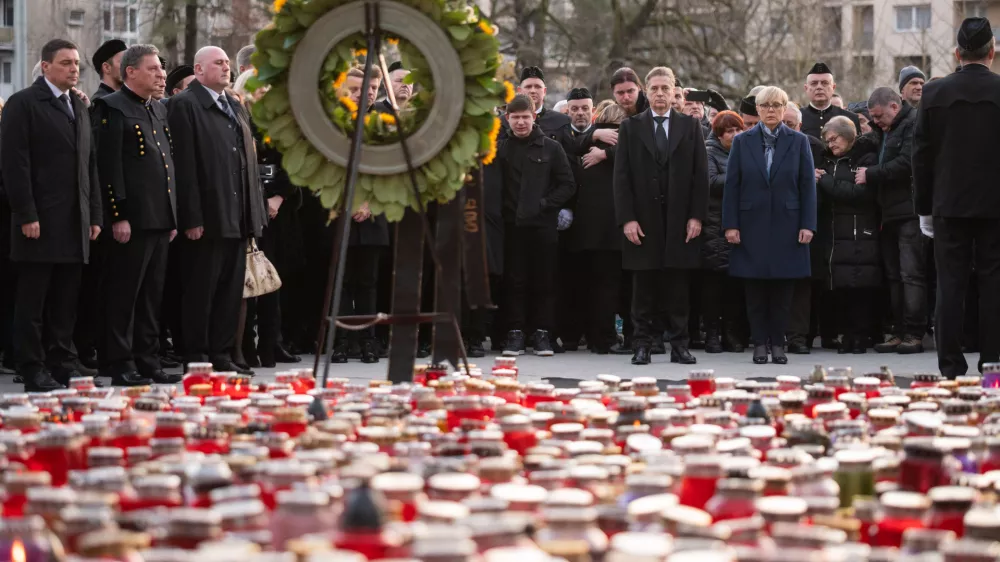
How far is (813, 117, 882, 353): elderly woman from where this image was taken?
1147 cm

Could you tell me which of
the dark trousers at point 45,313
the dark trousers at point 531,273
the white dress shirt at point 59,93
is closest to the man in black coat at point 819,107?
the dark trousers at point 531,273

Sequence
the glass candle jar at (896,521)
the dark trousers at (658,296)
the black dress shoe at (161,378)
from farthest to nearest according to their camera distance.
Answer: the dark trousers at (658,296)
the black dress shoe at (161,378)
the glass candle jar at (896,521)

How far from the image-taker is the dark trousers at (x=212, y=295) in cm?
937

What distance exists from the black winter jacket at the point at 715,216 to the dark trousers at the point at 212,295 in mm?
3606

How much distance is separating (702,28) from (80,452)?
22985 mm

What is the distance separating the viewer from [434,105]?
23.9 ft

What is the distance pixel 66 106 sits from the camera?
875cm

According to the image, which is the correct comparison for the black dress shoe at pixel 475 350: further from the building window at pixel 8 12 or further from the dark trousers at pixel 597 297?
the building window at pixel 8 12

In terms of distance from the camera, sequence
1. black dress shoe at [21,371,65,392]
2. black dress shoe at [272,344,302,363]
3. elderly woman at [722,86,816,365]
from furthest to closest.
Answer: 1. elderly woman at [722,86,816,365]
2. black dress shoe at [272,344,302,363]
3. black dress shoe at [21,371,65,392]

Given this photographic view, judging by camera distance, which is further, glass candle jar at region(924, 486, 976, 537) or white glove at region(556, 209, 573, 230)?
white glove at region(556, 209, 573, 230)

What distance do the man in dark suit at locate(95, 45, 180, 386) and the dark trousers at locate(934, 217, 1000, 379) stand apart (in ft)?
15.1

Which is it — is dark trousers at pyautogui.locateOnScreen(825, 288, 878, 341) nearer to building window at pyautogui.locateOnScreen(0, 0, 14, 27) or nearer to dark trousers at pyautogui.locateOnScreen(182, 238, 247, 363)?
dark trousers at pyautogui.locateOnScreen(182, 238, 247, 363)

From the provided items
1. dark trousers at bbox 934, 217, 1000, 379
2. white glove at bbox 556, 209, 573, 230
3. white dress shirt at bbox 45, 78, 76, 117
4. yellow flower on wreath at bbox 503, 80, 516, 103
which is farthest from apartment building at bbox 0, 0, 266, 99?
dark trousers at bbox 934, 217, 1000, 379

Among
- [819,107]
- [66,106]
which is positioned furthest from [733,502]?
[819,107]
